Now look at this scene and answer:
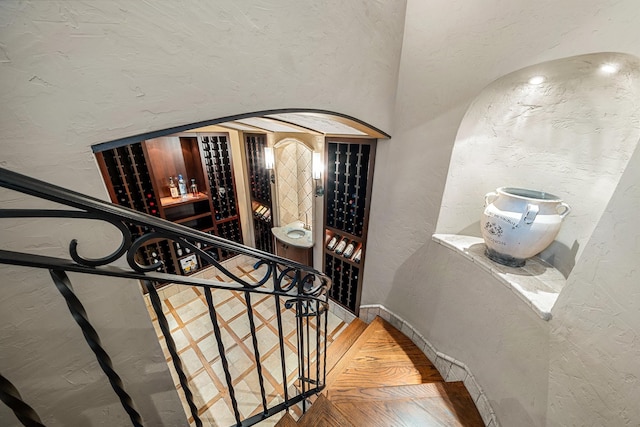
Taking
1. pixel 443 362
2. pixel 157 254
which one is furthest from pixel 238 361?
pixel 443 362

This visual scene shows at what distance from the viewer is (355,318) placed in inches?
105

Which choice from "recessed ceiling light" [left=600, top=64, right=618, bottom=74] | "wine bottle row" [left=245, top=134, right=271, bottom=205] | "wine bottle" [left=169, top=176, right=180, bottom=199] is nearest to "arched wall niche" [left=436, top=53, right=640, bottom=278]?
"recessed ceiling light" [left=600, top=64, right=618, bottom=74]

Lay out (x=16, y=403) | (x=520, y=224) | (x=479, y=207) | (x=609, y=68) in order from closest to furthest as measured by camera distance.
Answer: (x=16, y=403)
(x=609, y=68)
(x=520, y=224)
(x=479, y=207)

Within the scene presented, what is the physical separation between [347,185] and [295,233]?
1396 mm

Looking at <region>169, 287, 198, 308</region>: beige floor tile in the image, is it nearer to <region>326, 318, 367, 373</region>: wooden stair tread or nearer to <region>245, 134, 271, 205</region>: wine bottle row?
<region>245, 134, 271, 205</region>: wine bottle row

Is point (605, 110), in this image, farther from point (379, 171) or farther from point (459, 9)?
point (379, 171)

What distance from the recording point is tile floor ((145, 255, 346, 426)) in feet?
6.55

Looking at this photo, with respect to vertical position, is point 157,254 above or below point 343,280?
above

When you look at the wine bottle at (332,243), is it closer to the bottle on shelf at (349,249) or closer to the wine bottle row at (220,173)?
the bottle on shelf at (349,249)

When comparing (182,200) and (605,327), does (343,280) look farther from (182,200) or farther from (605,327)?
(182,200)

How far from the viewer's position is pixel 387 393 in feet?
4.69

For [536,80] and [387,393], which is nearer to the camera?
[536,80]

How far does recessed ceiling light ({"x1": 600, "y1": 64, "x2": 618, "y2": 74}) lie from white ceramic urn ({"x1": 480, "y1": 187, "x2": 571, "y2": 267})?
630mm

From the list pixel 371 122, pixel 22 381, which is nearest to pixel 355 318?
pixel 371 122
